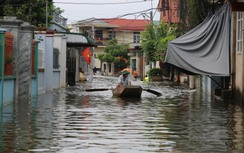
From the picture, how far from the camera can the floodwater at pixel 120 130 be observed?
10.3 m

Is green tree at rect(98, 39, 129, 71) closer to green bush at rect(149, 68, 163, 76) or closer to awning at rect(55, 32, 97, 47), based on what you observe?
green bush at rect(149, 68, 163, 76)

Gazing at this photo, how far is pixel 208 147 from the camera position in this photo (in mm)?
10461

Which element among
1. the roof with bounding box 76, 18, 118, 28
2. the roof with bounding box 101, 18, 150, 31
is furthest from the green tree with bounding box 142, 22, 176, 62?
→ the roof with bounding box 101, 18, 150, 31

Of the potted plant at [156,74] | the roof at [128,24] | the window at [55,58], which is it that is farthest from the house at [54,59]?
the roof at [128,24]

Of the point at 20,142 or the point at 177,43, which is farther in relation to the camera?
the point at 177,43

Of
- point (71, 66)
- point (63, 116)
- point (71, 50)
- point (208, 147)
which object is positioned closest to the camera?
point (208, 147)

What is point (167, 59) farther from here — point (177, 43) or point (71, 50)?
point (71, 50)

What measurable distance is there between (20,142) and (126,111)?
26.3 feet

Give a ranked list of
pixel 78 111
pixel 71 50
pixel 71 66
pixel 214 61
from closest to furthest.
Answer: pixel 78 111 < pixel 214 61 < pixel 71 66 < pixel 71 50

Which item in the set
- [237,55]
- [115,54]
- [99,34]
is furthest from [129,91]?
[99,34]

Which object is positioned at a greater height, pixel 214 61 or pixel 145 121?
pixel 214 61

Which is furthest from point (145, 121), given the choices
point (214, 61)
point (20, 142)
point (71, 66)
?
point (71, 66)

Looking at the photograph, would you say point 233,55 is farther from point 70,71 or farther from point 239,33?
point 70,71

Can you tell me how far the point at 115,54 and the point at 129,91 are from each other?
209 ft
